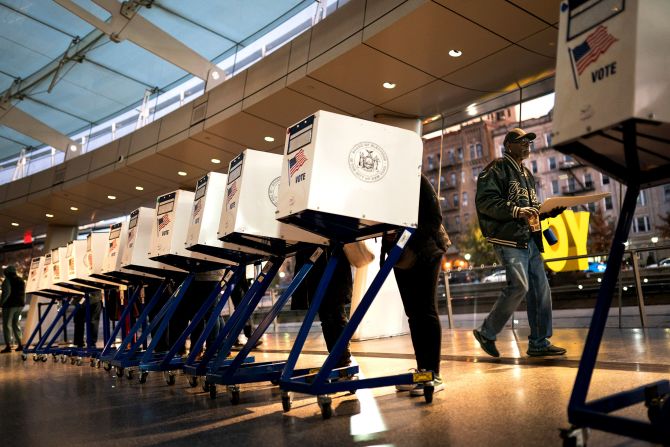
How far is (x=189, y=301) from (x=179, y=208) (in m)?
0.97

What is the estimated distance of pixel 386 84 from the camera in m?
7.12

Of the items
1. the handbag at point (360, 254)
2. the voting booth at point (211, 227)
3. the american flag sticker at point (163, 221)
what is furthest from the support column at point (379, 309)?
the voting booth at point (211, 227)

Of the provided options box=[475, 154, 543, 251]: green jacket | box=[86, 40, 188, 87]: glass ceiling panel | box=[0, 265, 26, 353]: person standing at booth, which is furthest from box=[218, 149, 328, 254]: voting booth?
box=[0, 265, 26, 353]: person standing at booth

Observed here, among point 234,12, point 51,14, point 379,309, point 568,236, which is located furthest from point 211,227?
point 51,14

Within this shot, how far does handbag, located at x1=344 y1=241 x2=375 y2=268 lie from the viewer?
7.59 m

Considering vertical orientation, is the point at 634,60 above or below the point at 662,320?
above

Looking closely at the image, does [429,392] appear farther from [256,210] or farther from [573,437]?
[256,210]

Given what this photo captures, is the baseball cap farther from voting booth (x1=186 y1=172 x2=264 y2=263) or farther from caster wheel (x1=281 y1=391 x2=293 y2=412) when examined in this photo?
caster wheel (x1=281 y1=391 x2=293 y2=412)

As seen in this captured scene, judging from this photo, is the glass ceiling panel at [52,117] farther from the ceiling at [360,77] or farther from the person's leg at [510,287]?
the person's leg at [510,287]

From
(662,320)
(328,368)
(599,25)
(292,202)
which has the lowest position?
(328,368)

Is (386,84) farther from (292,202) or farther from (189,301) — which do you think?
(292,202)

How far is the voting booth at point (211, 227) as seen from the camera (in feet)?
13.2

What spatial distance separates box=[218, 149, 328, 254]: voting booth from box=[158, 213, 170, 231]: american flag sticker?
1293 millimetres

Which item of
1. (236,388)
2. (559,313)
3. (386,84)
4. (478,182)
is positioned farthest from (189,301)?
(559,313)
